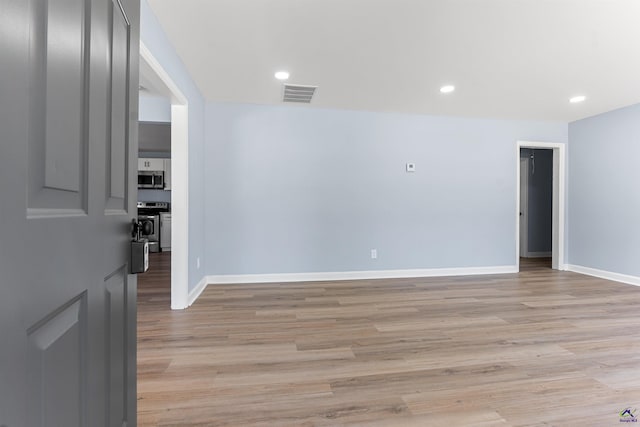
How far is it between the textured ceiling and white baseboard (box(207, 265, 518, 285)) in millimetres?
2277


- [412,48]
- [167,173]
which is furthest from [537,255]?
[167,173]

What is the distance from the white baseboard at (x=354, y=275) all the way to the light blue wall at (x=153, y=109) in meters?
2.02

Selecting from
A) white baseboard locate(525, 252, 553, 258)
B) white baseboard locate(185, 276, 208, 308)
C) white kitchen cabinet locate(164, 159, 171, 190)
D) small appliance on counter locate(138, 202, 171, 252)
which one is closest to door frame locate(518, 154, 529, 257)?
white baseboard locate(525, 252, 553, 258)

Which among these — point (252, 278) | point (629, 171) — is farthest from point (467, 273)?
point (252, 278)

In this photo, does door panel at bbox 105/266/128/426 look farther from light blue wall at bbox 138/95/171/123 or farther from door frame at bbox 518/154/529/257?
door frame at bbox 518/154/529/257

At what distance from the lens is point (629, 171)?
395cm

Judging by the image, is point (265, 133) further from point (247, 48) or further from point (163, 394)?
point (163, 394)

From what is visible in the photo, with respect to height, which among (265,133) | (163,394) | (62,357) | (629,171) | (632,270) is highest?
(265,133)

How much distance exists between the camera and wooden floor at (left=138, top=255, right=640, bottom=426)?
147cm

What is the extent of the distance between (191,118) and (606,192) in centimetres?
559

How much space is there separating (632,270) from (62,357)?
18.9 ft

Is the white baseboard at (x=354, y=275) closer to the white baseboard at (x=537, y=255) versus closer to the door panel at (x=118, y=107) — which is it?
the white baseboard at (x=537, y=255)

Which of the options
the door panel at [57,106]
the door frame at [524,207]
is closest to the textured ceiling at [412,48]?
the door panel at [57,106]

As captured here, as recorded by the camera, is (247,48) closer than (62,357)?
No
